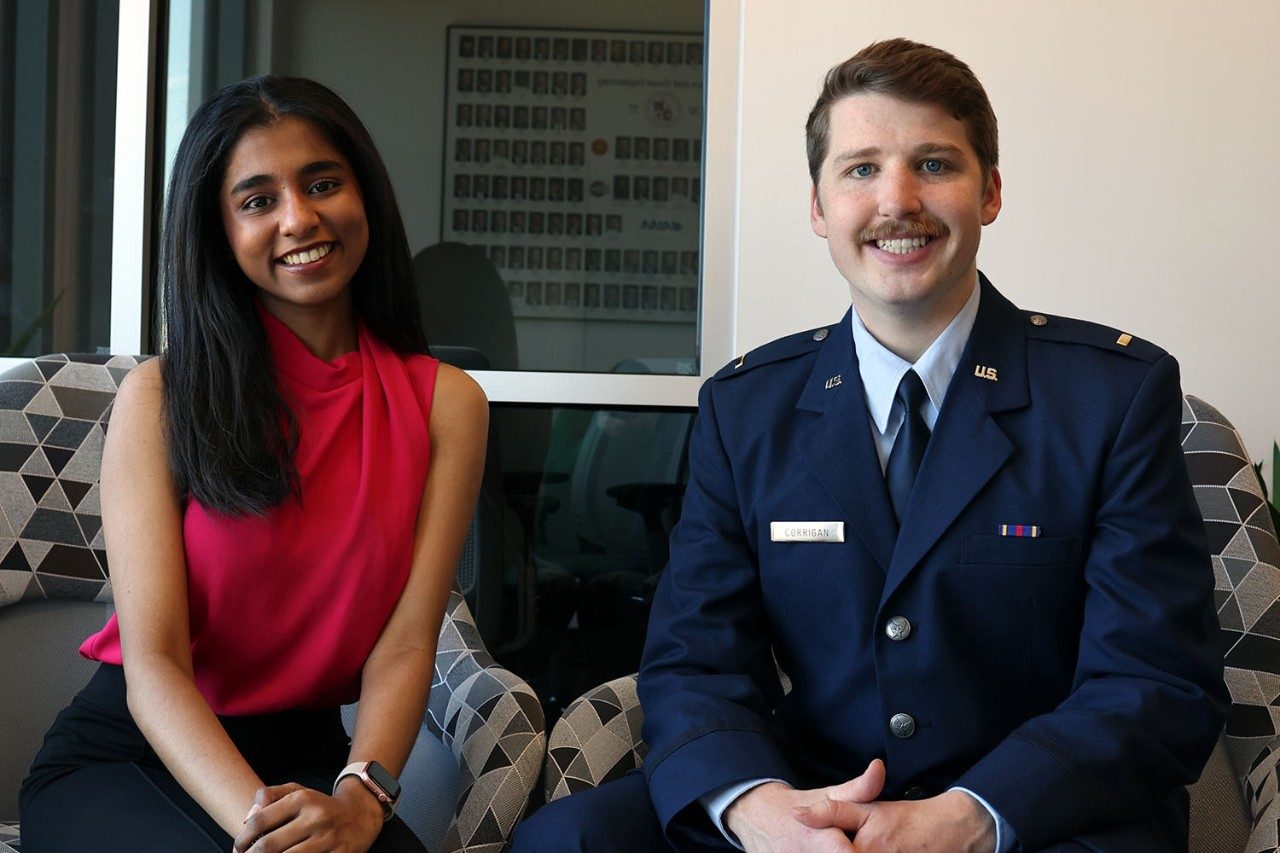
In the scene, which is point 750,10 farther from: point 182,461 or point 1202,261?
point 182,461

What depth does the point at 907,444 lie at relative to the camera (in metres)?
1.78

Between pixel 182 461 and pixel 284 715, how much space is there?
390 millimetres

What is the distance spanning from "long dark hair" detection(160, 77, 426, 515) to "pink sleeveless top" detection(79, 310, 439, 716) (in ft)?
0.14

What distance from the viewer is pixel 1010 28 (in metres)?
2.60

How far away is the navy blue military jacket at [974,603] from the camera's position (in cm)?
158

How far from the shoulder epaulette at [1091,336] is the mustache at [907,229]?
0.22 metres

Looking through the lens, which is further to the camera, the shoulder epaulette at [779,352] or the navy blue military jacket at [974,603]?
the shoulder epaulette at [779,352]

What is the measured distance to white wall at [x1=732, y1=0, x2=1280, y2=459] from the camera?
102 inches

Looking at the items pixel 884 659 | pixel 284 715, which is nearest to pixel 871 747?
pixel 884 659

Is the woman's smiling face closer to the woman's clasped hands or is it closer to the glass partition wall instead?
the woman's clasped hands

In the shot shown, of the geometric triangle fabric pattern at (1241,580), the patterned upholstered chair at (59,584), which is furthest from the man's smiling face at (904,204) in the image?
the patterned upholstered chair at (59,584)

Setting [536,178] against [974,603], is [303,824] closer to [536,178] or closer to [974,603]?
[974,603]

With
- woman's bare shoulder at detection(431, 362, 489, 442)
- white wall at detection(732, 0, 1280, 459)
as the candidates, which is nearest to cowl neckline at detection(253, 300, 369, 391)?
woman's bare shoulder at detection(431, 362, 489, 442)

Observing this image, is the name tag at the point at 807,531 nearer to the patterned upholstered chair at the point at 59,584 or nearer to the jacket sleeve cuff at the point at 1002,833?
the jacket sleeve cuff at the point at 1002,833
